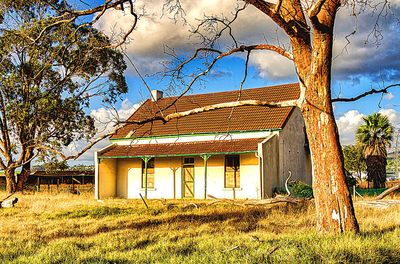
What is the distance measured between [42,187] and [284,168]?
18563mm

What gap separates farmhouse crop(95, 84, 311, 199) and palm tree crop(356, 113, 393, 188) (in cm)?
1017

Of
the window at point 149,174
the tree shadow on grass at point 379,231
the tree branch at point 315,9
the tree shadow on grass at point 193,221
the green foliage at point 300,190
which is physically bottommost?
the tree shadow on grass at point 193,221

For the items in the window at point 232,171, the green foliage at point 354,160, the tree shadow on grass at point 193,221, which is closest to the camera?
the tree shadow on grass at point 193,221

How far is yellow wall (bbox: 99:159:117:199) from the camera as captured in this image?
1099 inches

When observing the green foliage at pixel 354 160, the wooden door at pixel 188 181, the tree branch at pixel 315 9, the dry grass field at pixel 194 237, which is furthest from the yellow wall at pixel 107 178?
the green foliage at pixel 354 160

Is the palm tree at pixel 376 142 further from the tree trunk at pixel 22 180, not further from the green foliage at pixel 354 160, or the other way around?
the tree trunk at pixel 22 180

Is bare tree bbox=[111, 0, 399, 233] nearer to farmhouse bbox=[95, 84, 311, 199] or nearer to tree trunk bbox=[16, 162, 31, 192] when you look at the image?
farmhouse bbox=[95, 84, 311, 199]

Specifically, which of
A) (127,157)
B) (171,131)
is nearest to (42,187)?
(127,157)

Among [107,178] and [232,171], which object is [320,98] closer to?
[232,171]

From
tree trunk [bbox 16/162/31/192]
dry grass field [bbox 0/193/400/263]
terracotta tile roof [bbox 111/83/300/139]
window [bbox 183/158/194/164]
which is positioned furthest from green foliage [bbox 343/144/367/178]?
dry grass field [bbox 0/193/400/263]

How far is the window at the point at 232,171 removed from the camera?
2483 cm

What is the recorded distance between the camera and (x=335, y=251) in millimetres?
6816

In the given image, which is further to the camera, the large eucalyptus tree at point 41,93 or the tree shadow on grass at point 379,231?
the large eucalyptus tree at point 41,93

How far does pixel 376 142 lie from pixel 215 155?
16.9 meters
